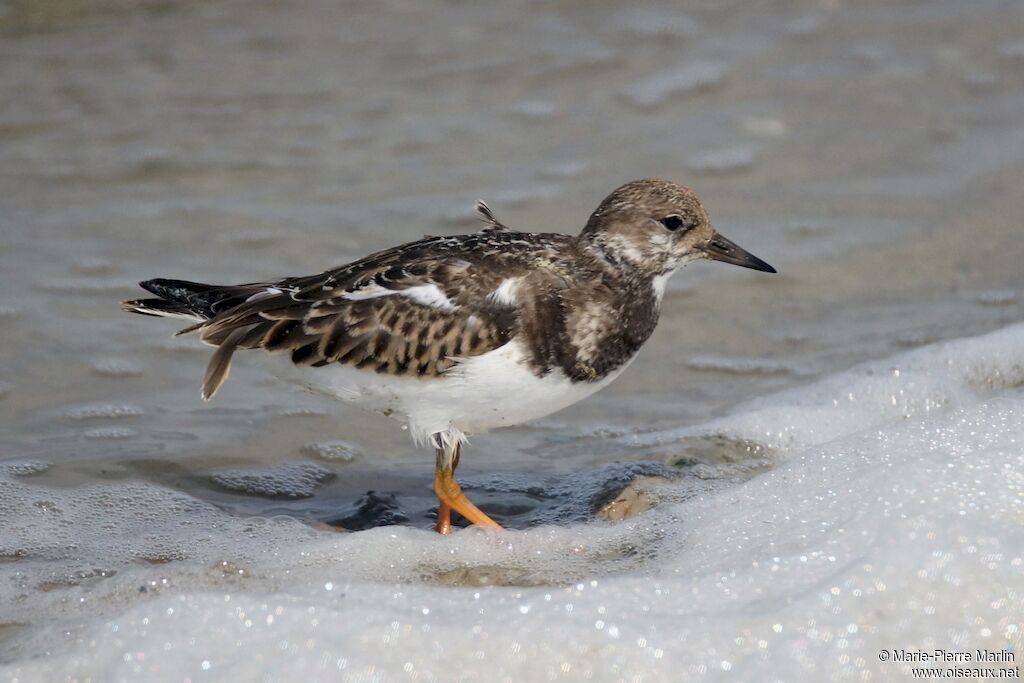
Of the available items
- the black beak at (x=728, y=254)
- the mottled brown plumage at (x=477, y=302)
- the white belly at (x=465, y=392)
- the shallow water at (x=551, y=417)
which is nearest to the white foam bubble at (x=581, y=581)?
the shallow water at (x=551, y=417)

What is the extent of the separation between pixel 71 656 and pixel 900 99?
221 inches

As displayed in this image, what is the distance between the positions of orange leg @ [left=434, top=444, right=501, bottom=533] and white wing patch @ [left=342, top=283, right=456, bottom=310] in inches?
18.3

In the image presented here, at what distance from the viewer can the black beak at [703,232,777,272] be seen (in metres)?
4.21

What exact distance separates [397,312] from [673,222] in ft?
2.89

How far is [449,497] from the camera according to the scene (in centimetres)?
418

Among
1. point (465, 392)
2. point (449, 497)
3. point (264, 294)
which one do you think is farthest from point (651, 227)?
point (264, 294)

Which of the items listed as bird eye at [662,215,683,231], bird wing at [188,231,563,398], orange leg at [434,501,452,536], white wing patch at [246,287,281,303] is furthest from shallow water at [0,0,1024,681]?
bird eye at [662,215,683,231]

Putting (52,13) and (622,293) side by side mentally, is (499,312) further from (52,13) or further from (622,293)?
(52,13)

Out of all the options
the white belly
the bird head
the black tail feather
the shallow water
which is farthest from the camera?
the black tail feather

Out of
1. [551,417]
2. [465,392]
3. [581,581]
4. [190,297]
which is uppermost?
[190,297]

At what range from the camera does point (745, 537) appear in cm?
388

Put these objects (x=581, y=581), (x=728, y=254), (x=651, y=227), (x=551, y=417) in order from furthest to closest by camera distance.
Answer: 1. (x=551, y=417)
2. (x=728, y=254)
3. (x=651, y=227)
4. (x=581, y=581)

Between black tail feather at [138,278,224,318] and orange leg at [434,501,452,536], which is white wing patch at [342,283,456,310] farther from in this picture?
orange leg at [434,501,452,536]

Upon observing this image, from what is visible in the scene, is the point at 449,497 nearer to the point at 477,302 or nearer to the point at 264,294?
the point at 477,302
